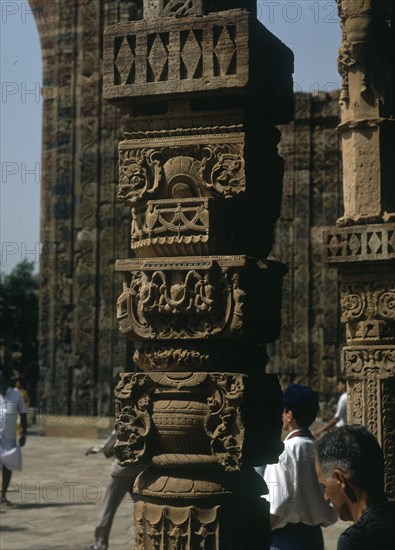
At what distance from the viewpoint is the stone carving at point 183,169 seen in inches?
149

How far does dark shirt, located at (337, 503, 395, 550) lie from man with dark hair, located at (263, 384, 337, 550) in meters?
1.87

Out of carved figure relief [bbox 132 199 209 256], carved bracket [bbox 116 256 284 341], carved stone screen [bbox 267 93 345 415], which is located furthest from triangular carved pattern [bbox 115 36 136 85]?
carved stone screen [bbox 267 93 345 415]

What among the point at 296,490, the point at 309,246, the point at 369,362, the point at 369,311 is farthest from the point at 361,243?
the point at 309,246

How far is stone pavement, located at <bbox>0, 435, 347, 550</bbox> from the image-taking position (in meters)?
9.52

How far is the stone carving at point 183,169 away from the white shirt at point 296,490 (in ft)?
5.14

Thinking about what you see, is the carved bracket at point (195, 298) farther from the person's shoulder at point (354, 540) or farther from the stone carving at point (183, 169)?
the person's shoulder at point (354, 540)

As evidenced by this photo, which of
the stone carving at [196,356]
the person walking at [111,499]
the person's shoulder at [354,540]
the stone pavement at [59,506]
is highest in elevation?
the stone carving at [196,356]

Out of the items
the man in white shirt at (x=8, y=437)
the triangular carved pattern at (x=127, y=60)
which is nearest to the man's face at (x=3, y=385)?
the man in white shirt at (x=8, y=437)

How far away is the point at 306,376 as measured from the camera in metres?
19.8

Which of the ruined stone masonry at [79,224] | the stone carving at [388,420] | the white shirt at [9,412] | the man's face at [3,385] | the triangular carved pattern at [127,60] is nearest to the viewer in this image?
the triangular carved pattern at [127,60]

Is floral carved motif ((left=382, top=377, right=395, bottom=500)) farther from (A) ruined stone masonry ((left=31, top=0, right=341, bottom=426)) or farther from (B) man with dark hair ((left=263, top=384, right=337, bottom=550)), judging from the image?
(A) ruined stone masonry ((left=31, top=0, right=341, bottom=426))

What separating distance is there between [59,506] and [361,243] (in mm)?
6565

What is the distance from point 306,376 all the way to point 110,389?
12.0 ft

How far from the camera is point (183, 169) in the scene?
387cm
